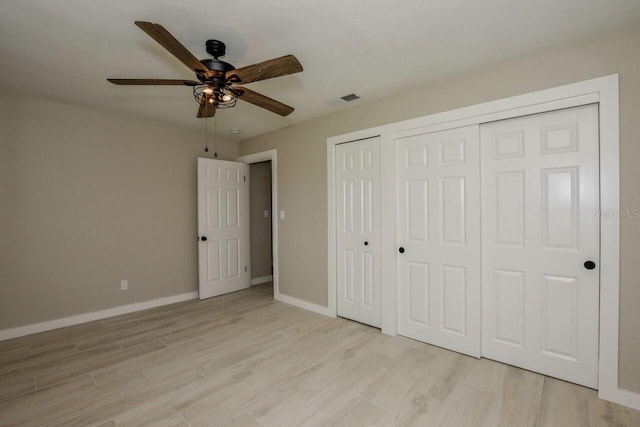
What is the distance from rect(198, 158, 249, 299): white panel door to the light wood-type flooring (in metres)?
1.25

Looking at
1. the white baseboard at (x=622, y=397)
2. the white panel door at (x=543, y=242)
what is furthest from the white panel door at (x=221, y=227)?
the white baseboard at (x=622, y=397)

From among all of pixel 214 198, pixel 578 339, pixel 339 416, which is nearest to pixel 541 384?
pixel 578 339

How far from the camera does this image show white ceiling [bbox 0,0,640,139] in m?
1.76

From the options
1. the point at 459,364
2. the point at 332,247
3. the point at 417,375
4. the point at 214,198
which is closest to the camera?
the point at 417,375

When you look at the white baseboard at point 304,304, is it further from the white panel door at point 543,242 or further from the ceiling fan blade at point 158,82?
the ceiling fan blade at point 158,82

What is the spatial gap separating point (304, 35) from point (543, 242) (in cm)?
239

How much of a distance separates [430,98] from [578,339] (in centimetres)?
230

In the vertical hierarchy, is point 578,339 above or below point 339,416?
above

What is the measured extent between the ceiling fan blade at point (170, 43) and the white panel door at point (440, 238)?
6.59ft

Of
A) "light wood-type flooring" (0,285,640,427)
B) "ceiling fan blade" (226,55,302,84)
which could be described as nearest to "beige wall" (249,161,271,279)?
"light wood-type flooring" (0,285,640,427)

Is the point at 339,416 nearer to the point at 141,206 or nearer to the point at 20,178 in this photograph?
the point at 141,206

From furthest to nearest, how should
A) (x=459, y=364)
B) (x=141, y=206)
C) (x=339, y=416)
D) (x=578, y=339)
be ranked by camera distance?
(x=141, y=206), (x=459, y=364), (x=578, y=339), (x=339, y=416)

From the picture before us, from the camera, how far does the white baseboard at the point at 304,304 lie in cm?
371

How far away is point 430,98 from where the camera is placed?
2.81 metres
